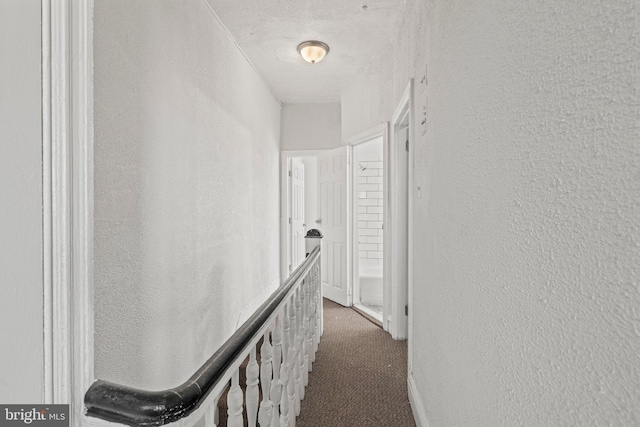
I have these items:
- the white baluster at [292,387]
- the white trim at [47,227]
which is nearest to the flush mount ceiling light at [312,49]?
the white baluster at [292,387]

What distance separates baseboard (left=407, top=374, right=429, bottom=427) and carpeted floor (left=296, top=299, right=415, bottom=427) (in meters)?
0.06

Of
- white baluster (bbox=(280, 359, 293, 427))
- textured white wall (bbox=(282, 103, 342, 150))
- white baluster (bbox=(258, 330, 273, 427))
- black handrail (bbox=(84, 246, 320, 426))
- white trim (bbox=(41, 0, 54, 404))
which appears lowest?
white baluster (bbox=(280, 359, 293, 427))

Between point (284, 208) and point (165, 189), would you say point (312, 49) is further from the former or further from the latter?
point (284, 208)

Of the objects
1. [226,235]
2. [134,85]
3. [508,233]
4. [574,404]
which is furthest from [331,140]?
[574,404]

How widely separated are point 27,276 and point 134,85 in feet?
4.16

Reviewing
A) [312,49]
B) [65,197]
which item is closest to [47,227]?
[65,197]

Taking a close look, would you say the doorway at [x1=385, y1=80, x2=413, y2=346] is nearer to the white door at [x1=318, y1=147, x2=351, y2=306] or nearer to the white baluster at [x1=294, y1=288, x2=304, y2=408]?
the white door at [x1=318, y1=147, x2=351, y2=306]

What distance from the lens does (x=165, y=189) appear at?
1907 mm

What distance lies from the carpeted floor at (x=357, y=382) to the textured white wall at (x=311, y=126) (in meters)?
2.49

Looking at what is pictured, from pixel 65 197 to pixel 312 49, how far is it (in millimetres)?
2940

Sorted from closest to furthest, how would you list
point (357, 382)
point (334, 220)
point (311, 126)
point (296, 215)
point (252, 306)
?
point (357, 382) < point (252, 306) < point (334, 220) < point (311, 126) < point (296, 215)

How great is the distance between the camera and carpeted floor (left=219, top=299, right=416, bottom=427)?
2.08 m

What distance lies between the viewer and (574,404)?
0.58 m

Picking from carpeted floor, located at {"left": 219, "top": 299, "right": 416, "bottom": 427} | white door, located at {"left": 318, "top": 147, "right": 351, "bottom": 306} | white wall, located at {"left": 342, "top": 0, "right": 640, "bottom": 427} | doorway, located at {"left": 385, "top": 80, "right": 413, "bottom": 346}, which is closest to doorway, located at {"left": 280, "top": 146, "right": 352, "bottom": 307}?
white door, located at {"left": 318, "top": 147, "right": 351, "bottom": 306}
